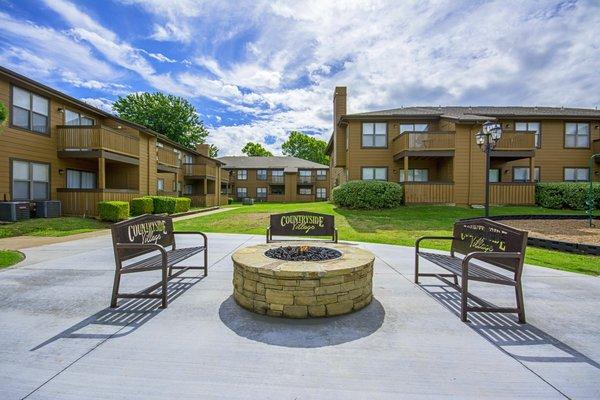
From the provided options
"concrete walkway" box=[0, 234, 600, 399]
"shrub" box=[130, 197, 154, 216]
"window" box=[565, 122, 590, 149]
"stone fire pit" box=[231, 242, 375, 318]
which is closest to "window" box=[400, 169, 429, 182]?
"window" box=[565, 122, 590, 149]

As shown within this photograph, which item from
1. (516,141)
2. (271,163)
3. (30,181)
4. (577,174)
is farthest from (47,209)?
(271,163)

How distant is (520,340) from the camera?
3.00 metres

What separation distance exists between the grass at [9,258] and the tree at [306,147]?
72.3 meters

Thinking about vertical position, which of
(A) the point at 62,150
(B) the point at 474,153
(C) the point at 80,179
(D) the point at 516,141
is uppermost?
(D) the point at 516,141

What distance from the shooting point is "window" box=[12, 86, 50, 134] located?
12.8 meters

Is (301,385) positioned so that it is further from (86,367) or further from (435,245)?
(435,245)

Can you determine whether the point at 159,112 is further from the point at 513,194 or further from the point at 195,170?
the point at 513,194

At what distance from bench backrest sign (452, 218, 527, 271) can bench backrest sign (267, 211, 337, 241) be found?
246cm

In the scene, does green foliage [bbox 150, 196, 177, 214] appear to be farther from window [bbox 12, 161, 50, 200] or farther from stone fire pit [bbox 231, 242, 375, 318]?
stone fire pit [bbox 231, 242, 375, 318]

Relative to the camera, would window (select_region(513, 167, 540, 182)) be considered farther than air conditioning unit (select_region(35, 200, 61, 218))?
Yes

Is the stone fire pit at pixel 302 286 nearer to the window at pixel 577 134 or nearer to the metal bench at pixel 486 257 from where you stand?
the metal bench at pixel 486 257

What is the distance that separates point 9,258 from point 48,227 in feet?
21.6

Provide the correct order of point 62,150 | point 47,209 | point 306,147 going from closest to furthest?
point 47,209 → point 62,150 → point 306,147

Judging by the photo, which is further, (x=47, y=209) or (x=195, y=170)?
(x=195, y=170)
